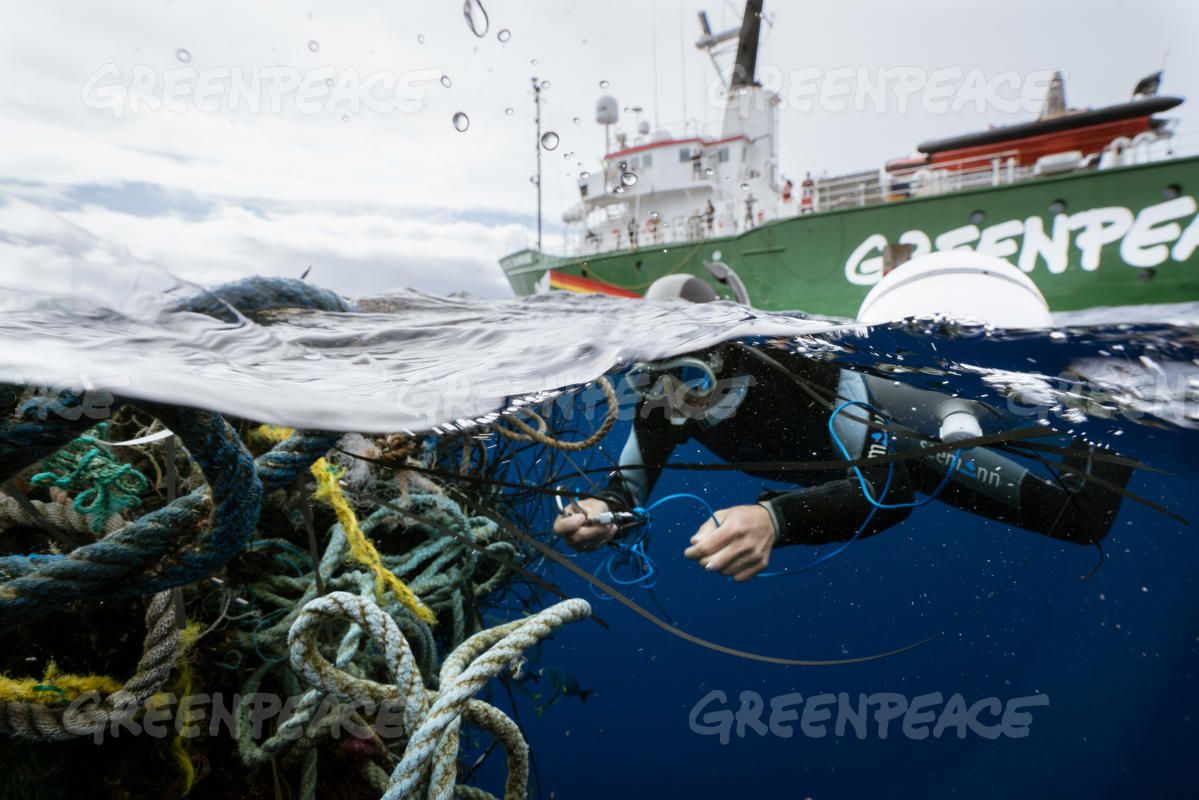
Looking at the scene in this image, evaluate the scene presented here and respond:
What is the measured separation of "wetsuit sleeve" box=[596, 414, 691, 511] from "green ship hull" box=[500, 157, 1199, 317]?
8.84m

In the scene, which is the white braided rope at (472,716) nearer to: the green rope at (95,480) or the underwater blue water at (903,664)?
the green rope at (95,480)

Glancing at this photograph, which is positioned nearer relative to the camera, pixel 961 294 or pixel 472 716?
pixel 472 716

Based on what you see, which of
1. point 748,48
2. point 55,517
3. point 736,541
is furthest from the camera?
point 748,48

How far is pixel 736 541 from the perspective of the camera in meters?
2.82

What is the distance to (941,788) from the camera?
4.68m

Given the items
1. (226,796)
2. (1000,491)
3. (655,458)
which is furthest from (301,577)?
(1000,491)

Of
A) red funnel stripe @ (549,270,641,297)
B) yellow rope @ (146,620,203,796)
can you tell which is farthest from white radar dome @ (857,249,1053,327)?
red funnel stripe @ (549,270,641,297)

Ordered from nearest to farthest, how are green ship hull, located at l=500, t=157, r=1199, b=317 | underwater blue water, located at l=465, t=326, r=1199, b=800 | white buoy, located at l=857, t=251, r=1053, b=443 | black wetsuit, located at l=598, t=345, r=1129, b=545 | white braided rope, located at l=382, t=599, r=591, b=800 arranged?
white braided rope, located at l=382, t=599, r=591, b=800, white buoy, located at l=857, t=251, r=1053, b=443, black wetsuit, located at l=598, t=345, r=1129, b=545, underwater blue water, located at l=465, t=326, r=1199, b=800, green ship hull, located at l=500, t=157, r=1199, b=317

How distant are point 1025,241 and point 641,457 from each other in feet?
32.5

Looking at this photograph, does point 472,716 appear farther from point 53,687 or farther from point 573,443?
point 573,443

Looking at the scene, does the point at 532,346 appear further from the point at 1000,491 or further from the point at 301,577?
the point at 1000,491

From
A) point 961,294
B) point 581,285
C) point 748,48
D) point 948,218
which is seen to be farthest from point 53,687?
point 748,48

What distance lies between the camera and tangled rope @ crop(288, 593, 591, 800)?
125 centimetres

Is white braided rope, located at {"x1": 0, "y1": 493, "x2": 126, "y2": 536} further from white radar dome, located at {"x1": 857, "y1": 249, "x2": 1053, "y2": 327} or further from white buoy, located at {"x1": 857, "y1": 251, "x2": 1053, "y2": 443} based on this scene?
white radar dome, located at {"x1": 857, "y1": 249, "x2": 1053, "y2": 327}
